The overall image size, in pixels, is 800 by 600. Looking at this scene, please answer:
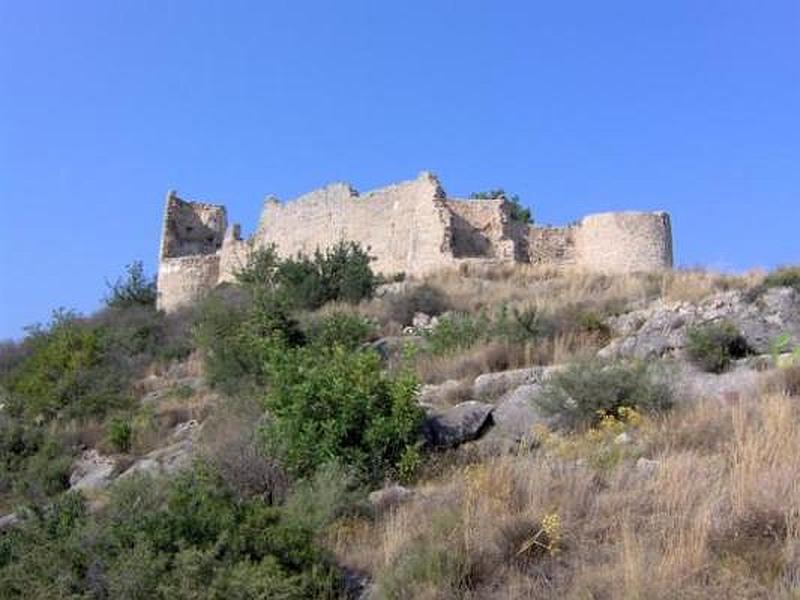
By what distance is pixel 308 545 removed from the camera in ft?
16.0

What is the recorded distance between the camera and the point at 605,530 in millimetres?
4816

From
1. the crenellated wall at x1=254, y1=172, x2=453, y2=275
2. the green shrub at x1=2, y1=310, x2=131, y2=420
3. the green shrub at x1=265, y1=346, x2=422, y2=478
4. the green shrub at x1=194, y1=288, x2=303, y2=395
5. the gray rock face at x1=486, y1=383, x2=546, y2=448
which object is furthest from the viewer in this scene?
the crenellated wall at x1=254, y1=172, x2=453, y2=275

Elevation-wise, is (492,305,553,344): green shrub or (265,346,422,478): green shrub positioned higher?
(492,305,553,344): green shrub

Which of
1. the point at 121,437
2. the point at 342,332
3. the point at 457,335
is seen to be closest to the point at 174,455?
the point at 121,437

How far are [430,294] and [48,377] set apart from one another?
7.44 m

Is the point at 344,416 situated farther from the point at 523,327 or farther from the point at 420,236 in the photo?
the point at 420,236

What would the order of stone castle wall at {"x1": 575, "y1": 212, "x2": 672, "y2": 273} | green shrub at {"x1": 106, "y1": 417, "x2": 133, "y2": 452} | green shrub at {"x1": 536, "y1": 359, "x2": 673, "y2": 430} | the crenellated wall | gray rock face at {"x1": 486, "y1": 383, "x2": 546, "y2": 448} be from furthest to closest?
the crenellated wall
stone castle wall at {"x1": 575, "y1": 212, "x2": 672, "y2": 273}
green shrub at {"x1": 106, "y1": 417, "x2": 133, "y2": 452}
green shrub at {"x1": 536, "y1": 359, "x2": 673, "y2": 430}
gray rock face at {"x1": 486, "y1": 383, "x2": 546, "y2": 448}

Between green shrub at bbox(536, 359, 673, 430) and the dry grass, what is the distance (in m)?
1.54

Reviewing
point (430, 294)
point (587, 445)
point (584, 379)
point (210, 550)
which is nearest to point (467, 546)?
point (210, 550)

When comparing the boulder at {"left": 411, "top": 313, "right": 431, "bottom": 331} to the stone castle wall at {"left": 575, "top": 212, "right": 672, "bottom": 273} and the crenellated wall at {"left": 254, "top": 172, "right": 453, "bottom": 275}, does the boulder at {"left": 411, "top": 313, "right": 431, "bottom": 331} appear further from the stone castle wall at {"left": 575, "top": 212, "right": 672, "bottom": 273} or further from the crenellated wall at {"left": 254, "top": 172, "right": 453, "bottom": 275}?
the stone castle wall at {"left": 575, "top": 212, "right": 672, "bottom": 273}

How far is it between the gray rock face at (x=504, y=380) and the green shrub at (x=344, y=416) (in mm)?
1630

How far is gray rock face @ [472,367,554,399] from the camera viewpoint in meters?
9.32

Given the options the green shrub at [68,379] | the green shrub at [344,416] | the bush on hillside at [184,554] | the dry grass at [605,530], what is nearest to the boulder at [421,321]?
the green shrub at [68,379]

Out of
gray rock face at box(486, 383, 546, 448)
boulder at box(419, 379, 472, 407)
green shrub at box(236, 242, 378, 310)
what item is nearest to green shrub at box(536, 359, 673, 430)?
gray rock face at box(486, 383, 546, 448)
